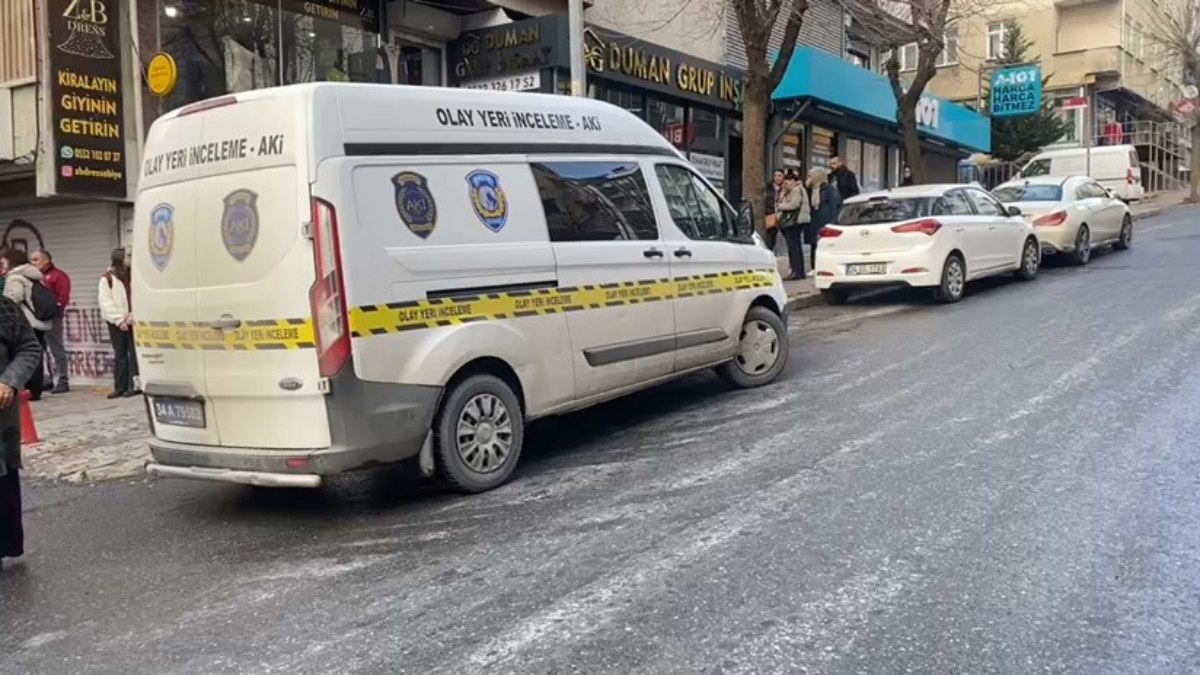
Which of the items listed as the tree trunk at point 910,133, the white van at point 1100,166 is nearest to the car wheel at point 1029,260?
the tree trunk at point 910,133

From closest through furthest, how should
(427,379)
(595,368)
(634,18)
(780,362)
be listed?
(427,379), (595,368), (780,362), (634,18)

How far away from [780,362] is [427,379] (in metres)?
4.10

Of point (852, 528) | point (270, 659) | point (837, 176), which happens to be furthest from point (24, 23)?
point (837, 176)

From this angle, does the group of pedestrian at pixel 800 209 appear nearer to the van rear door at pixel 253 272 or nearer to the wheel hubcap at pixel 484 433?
the wheel hubcap at pixel 484 433

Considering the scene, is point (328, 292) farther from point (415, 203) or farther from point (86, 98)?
point (86, 98)

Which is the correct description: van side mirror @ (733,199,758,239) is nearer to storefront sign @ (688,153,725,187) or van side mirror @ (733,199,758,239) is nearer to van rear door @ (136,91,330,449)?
van rear door @ (136,91,330,449)

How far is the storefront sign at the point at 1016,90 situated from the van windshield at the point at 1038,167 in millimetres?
1954

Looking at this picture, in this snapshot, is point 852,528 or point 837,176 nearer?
point 852,528

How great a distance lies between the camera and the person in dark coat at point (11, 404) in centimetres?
488

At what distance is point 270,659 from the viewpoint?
376 centimetres

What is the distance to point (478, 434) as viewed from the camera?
5941 millimetres

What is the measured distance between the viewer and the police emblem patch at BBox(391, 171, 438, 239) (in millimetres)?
5560

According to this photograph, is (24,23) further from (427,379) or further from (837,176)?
(837,176)

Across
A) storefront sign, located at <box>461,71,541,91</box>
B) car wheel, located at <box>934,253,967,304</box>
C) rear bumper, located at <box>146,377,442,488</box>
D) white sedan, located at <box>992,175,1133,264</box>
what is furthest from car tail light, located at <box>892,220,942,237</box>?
rear bumper, located at <box>146,377,442,488</box>
